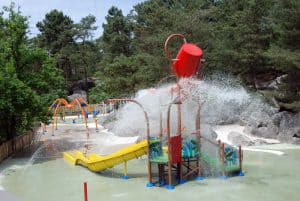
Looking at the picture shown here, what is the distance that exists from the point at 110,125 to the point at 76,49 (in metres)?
31.7

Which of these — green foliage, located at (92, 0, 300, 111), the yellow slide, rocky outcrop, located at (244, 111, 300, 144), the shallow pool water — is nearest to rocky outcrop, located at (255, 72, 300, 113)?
green foliage, located at (92, 0, 300, 111)

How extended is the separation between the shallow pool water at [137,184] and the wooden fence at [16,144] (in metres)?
0.87

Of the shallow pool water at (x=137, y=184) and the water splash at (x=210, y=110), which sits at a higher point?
the water splash at (x=210, y=110)

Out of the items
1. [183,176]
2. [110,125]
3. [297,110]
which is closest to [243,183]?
[183,176]

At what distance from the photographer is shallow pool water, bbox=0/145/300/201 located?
12.9m

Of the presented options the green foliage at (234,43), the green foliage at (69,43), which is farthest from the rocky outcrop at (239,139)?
the green foliage at (69,43)

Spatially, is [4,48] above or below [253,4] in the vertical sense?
below

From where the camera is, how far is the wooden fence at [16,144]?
19242mm

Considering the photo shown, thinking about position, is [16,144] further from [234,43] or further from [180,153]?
[234,43]

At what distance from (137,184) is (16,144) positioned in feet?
30.0

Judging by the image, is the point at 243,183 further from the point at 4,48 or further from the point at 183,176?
the point at 4,48

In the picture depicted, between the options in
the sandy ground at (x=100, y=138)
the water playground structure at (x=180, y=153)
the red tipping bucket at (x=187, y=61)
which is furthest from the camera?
A: the sandy ground at (x=100, y=138)

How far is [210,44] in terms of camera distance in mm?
30891

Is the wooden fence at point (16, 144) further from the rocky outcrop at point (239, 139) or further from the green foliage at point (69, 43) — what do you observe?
the green foliage at point (69, 43)
